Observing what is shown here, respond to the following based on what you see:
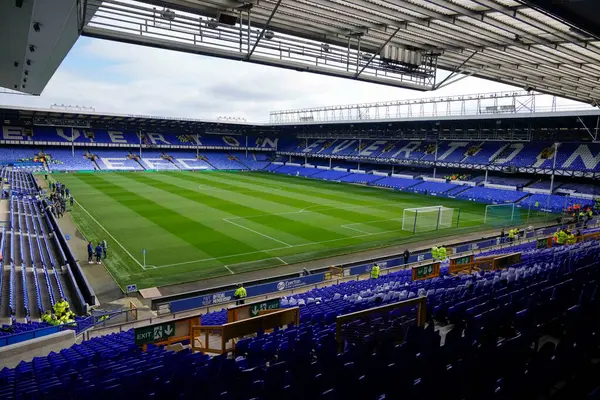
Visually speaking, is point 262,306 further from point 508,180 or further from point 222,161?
point 222,161

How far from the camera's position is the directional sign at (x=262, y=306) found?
1064 cm

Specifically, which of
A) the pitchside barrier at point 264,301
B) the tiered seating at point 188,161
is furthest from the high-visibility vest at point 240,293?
the tiered seating at point 188,161

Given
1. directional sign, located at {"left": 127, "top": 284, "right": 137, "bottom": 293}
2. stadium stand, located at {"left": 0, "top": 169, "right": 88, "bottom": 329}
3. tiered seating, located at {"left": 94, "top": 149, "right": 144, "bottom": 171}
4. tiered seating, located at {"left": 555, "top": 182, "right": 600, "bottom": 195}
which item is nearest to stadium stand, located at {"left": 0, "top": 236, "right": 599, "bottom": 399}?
stadium stand, located at {"left": 0, "top": 169, "right": 88, "bottom": 329}

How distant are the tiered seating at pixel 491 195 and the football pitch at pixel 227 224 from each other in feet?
8.76

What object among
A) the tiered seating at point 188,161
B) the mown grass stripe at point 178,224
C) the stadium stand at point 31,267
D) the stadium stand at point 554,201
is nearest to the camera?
the stadium stand at point 31,267

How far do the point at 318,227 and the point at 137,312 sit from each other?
16.1 metres

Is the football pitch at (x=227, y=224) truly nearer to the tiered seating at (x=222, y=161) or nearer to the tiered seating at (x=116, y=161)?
the tiered seating at (x=116, y=161)

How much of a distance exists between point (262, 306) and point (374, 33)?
308 inches

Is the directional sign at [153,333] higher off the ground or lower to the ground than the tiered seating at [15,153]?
lower

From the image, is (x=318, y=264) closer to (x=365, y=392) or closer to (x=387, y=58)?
(x=387, y=58)

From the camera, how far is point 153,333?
8.70 m

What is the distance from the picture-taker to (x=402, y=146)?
59.0 m

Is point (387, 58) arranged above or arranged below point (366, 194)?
above

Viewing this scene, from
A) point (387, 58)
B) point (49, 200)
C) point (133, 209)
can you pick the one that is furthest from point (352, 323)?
point (49, 200)
